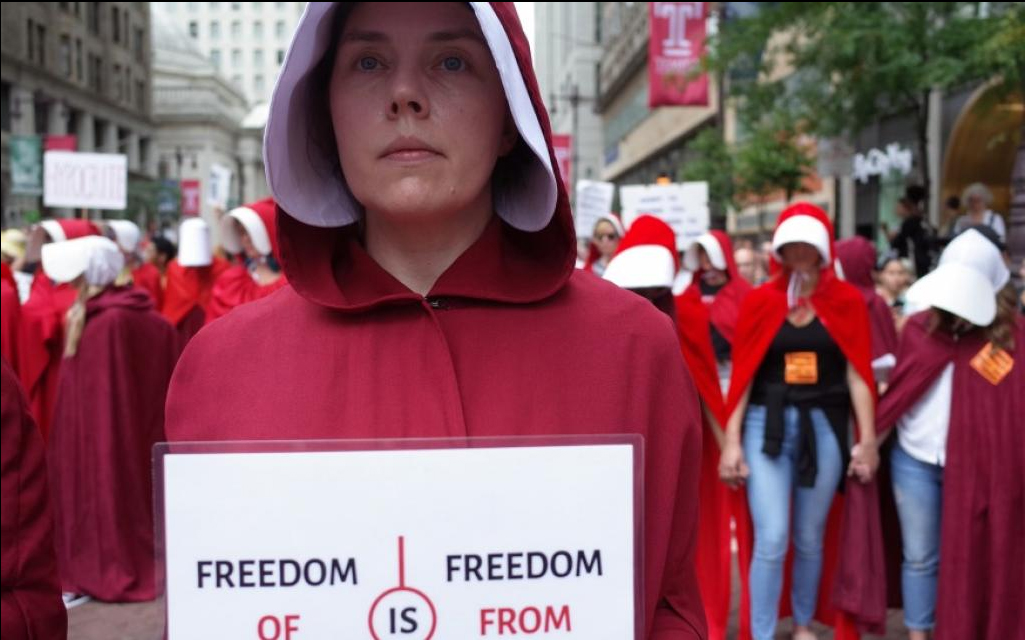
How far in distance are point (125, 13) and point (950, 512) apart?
66950 mm

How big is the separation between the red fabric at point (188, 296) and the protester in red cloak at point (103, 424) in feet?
7.89

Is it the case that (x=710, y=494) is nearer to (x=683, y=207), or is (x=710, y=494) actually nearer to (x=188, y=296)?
(x=188, y=296)

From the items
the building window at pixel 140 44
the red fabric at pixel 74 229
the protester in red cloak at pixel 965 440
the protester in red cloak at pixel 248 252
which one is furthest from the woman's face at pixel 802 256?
the building window at pixel 140 44

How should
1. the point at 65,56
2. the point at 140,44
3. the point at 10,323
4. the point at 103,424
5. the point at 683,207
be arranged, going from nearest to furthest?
the point at 10,323, the point at 103,424, the point at 683,207, the point at 65,56, the point at 140,44

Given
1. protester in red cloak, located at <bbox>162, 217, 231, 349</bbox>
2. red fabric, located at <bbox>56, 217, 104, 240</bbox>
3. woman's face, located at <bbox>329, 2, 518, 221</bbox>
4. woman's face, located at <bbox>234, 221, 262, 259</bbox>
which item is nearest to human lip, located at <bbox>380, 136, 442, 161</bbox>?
woman's face, located at <bbox>329, 2, 518, 221</bbox>

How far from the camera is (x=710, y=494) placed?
569 centimetres

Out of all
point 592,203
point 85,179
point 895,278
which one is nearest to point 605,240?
point 895,278

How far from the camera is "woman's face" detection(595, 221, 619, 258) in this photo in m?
8.33

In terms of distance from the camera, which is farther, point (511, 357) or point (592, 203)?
point (592, 203)

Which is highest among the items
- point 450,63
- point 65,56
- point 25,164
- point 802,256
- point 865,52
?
point 65,56

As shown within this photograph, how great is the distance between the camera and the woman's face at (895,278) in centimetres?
1036

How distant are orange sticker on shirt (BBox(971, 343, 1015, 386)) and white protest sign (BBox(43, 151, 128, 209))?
11957mm

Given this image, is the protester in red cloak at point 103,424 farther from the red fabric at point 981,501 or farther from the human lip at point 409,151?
the human lip at point 409,151

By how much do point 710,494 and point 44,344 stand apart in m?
3.98
